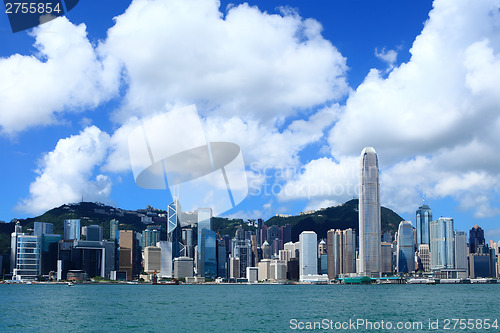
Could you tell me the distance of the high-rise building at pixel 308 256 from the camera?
185750mm

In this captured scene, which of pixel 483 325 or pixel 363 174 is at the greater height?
pixel 363 174

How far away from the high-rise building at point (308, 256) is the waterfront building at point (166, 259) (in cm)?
4050

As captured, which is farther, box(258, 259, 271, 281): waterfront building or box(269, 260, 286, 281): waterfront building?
box(258, 259, 271, 281): waterfront building

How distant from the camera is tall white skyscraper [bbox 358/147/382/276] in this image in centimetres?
16575

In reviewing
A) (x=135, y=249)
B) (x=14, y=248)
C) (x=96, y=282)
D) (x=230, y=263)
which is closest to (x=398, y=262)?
(x=230, y=263)

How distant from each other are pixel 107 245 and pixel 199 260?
31.9 metres

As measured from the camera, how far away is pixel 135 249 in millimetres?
182000

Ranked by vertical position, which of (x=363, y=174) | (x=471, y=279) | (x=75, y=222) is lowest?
(x=471, y=279)

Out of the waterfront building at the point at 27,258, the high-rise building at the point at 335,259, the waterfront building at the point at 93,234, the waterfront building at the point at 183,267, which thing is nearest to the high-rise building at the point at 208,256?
the waterfront building at the point at 183,267

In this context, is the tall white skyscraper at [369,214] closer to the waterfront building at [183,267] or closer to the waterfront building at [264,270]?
the waterfront building at [264,270]

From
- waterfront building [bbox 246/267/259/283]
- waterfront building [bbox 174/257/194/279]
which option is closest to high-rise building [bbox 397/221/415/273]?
waterfront building [bbox 246/267/259/283]

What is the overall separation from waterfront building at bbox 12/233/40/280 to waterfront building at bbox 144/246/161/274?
103 feet

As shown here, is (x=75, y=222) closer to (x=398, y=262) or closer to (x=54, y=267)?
(x=54, y=267)

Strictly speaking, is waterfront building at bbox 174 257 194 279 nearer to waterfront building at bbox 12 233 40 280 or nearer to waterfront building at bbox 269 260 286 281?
waterfront building at bbox 269 260 286 281
